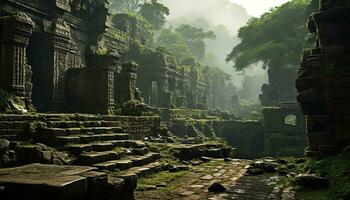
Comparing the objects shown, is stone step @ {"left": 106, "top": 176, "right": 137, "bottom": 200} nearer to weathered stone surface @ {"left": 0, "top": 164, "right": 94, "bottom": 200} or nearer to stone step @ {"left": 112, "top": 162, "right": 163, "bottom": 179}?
weathered stone surface @ {"left": 0, "top": 164, "right": 94, "bottom": 200}

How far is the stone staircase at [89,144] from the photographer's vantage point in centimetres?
748

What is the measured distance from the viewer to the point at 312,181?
20.8 feet

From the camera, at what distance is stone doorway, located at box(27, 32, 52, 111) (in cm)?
1606

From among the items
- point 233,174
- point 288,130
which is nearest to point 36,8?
point 233,174

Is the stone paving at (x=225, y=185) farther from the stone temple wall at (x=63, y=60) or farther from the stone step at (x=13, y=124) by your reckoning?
the stone temple wall at (x=63, y=60)

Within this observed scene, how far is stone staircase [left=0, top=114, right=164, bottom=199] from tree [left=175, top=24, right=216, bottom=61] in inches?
2317

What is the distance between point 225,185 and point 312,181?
1.70 metres

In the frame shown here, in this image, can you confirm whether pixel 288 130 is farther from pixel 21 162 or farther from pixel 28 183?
pixel 28 183

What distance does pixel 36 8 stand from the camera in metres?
15.8

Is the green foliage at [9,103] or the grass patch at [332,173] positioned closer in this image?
the grass patch at [332,173]

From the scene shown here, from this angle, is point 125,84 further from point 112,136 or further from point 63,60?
point 112,136

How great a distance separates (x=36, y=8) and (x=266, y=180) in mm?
13078

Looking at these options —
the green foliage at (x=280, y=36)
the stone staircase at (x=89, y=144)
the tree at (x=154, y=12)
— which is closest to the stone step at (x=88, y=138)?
the stone staircase at (x=89, y=144)

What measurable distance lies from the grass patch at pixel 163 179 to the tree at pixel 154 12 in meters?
42.4
